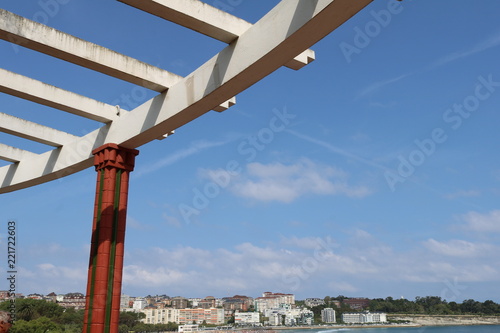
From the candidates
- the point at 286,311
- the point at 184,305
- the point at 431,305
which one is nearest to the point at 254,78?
the point at 286,311

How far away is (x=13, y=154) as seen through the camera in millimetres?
12273

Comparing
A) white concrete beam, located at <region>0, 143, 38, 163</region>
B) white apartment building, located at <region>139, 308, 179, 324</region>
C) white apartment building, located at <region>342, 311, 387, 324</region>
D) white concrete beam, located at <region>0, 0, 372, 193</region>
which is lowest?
white apartment building, located at <region>342, 311, 387, 324</region>

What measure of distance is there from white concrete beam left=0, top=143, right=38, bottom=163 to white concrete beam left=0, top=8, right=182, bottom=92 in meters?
5.73

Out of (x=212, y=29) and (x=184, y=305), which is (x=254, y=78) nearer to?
(x=212, y=29)

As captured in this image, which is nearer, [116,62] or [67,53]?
[67,53]

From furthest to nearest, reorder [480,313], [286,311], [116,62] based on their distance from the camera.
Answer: [480,313] → [286,311] → [116,62]

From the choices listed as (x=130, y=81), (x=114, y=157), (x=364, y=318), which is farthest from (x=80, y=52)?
(x=364, y=318)

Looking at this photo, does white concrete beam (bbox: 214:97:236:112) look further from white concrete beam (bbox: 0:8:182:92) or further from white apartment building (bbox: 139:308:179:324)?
white apartment building (bbox: 139:308:179:324)

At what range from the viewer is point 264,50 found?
617cm

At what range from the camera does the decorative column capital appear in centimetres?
923

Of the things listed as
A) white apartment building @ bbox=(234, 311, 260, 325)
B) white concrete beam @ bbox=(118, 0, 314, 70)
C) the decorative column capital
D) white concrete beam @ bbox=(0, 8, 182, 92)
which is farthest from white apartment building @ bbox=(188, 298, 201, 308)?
white concrete beam @ bbox=(118, 0, 314, 70)

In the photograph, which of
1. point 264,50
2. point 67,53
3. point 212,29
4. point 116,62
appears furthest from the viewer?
point 116,62

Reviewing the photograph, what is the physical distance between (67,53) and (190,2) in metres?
2.46

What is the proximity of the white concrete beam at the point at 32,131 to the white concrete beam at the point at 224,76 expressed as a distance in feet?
0.83
